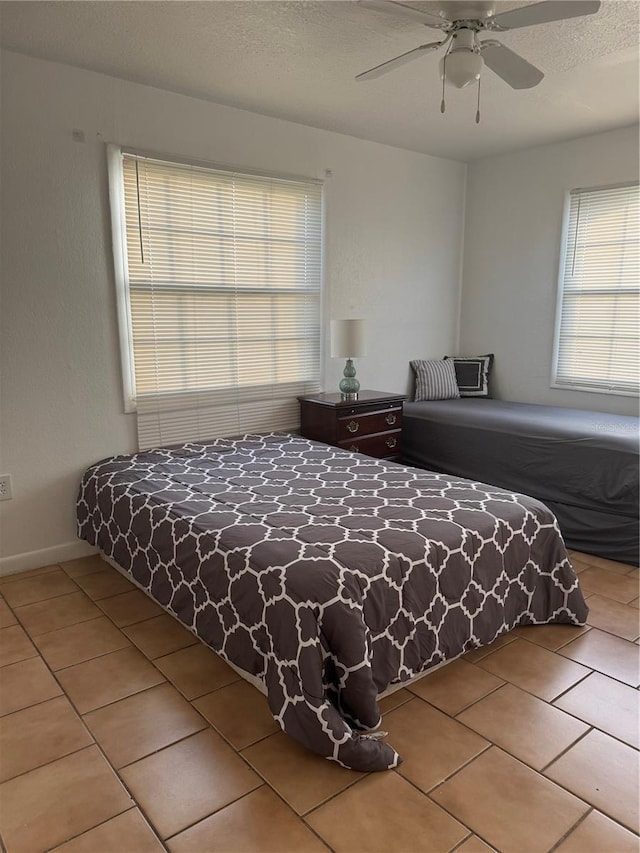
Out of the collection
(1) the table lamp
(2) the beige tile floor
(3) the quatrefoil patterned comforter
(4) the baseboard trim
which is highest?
(1) the table lamp

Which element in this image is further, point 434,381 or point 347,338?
point 434,381

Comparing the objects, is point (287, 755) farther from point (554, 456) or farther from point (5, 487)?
point (554, 456)

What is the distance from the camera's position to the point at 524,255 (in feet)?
14.9

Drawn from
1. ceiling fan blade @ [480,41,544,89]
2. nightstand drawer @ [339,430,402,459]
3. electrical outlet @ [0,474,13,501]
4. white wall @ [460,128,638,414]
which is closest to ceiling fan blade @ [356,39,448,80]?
ceiling fan blade @ [480,41,544,89]

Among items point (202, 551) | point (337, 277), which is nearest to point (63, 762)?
point (202, 551)

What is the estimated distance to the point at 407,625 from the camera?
2.01 m

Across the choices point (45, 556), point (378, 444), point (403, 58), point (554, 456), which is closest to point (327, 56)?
point (403, 58)

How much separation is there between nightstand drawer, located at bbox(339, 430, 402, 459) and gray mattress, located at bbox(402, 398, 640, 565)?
0.63 ft

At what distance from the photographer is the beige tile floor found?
5.04 feet

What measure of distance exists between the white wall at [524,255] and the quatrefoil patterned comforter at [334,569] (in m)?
2.09

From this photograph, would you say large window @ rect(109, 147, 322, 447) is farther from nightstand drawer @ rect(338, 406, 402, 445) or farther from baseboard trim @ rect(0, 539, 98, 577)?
baseboard trim @ rect(0, 539, 98, 577)

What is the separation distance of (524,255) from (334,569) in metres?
3.52

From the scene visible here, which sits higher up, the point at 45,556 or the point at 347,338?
the point at 347,338

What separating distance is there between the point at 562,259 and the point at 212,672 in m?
3.68
